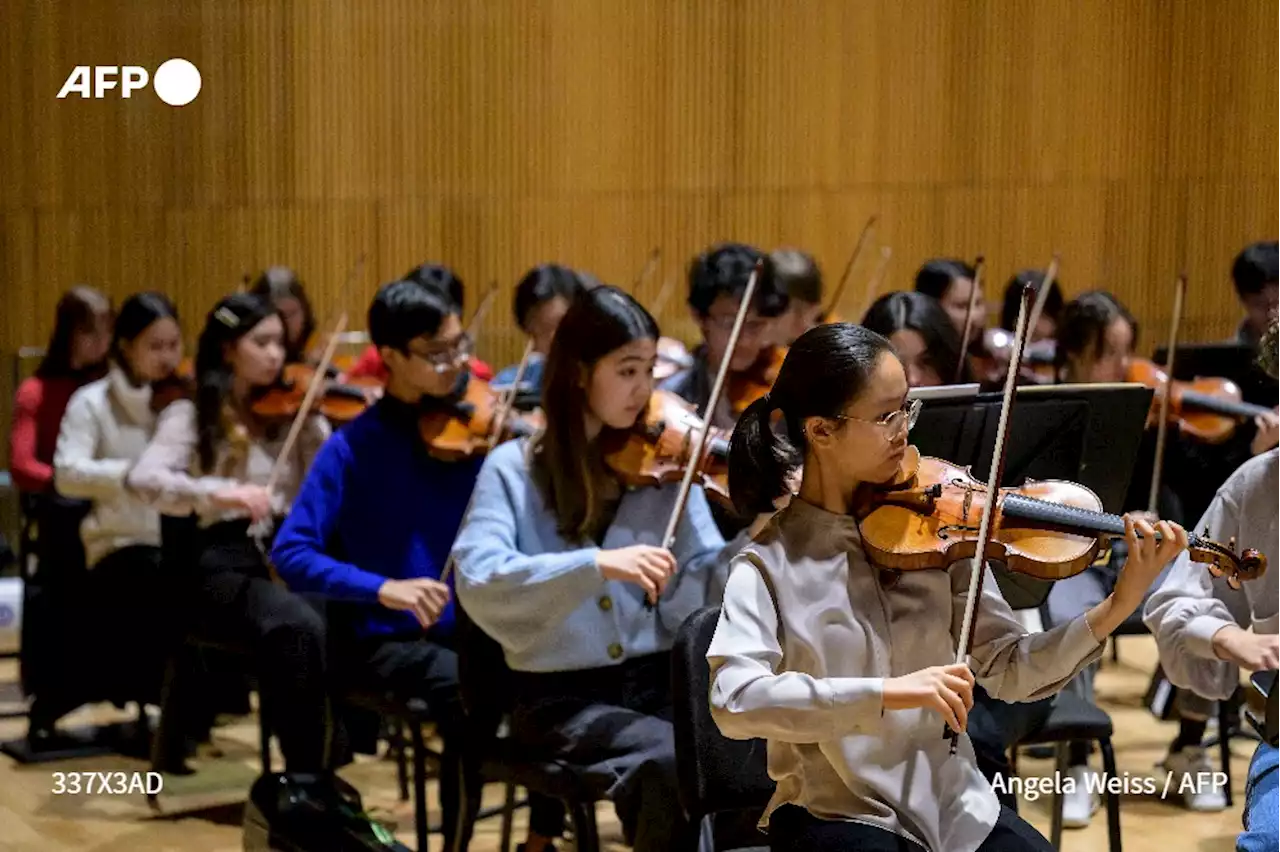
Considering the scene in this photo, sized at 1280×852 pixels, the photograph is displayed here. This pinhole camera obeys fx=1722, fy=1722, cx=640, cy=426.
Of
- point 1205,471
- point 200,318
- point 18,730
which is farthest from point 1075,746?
point 18,730

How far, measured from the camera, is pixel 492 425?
335cm

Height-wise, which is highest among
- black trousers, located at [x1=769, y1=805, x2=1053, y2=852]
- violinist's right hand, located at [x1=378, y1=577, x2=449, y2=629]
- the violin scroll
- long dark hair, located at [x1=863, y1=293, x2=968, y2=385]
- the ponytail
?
long dark hair, located at [x1=863, y1=293, x2=968, y2=385]

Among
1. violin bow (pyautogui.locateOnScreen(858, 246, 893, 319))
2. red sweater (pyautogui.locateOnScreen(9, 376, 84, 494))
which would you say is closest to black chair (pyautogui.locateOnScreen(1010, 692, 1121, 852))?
red sweater (pyautogui.locateOnScreen(9, 376, 84, 494))

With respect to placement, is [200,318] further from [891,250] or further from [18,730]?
[891,250]

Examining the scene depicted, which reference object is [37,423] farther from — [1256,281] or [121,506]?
[1256,281]

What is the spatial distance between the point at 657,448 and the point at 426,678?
61 cm

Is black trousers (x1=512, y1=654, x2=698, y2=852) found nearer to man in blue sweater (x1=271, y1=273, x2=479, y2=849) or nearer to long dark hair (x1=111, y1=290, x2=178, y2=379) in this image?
man in blue sweater (x1=271, y1=273, x2=479, y2=849)

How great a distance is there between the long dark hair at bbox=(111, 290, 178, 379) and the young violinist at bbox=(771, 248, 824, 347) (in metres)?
1.43

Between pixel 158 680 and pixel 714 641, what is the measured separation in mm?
2528

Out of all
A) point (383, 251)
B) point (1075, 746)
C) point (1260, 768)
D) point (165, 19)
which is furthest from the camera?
point (383, 251)

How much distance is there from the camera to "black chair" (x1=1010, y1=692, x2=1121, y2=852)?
2.82 m

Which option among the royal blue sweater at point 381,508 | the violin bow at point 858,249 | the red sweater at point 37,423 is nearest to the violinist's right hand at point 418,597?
the royal blue sweater at point 381,508

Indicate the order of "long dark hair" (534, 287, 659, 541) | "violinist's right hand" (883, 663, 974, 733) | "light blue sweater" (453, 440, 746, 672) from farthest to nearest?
1. "long dark hair" (534, 287, 659, 541)
2. "light blue sweater" (453, 440, 746, 672)
3. "violinist's right hand" (883, 663, 974, 733)

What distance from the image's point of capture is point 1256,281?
4.23m
